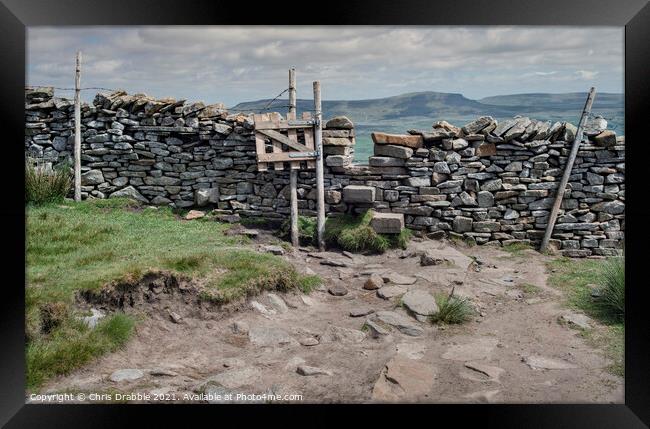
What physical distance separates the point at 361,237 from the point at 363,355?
355cm

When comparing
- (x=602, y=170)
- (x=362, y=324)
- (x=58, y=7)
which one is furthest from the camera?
(x=602, y=170)

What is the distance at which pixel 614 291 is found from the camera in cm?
771

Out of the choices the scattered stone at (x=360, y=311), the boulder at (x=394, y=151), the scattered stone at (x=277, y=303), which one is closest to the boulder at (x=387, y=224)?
the boulder at (x=394, y=151)

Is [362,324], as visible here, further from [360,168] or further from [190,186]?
[190,186]

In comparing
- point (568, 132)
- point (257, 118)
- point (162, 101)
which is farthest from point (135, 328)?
point (568, 132)

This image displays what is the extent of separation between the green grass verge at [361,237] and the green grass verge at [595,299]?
93.4 inches

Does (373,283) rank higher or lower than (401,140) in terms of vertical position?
lower

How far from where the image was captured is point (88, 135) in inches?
460

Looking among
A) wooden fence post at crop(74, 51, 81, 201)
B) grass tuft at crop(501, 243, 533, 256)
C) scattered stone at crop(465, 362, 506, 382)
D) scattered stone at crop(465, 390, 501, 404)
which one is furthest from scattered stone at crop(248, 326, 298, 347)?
wooden fence post at crop(74, 51, 81, 201)

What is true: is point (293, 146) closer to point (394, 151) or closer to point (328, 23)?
point (394, 151)

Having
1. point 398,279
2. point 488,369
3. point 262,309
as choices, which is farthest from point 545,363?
point 262,309

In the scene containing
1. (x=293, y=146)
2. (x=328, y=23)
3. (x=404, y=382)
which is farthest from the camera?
(x=293, y=146)

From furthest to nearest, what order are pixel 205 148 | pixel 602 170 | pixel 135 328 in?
pixel 205 148 → pixel 602 170 → pixel 135 328

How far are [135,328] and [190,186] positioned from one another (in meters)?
4.99
